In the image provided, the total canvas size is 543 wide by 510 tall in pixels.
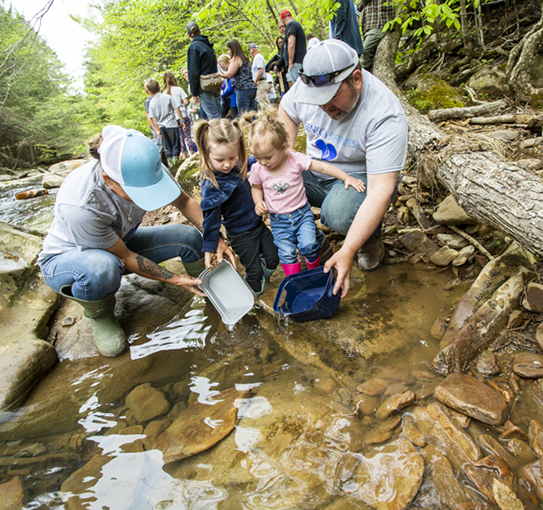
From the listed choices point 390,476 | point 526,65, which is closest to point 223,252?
point 390,476

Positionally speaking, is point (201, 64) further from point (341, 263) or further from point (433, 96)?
point (341, 263)

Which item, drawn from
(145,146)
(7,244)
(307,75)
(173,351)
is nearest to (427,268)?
(307,75)

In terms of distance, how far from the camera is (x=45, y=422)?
1.85m

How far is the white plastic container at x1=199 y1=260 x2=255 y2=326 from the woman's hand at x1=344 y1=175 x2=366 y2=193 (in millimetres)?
908

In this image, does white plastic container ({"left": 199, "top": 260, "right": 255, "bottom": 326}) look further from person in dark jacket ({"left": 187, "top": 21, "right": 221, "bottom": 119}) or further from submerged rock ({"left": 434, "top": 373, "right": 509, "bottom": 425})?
person in dark jacket ({"left": 187, "top": 21, "right": 221, "bottom": 119})

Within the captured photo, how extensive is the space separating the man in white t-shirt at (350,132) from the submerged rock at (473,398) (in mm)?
660

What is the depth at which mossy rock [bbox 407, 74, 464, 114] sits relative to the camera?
4.48 meters

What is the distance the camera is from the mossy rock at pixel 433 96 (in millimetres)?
4477

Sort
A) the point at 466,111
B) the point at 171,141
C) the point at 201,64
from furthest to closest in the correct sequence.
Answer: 1. the point at 171,141
2. the point at 201,64
3. the point at 466,111

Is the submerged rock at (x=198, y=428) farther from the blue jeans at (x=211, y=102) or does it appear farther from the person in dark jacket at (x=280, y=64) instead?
the person in dark jacket at (x=280, y=64)

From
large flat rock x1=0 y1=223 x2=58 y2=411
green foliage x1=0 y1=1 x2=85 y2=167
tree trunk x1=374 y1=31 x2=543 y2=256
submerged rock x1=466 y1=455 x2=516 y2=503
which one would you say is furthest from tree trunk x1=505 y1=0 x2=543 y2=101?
green foliage x1=0 y1=1 x2=85 y2=167

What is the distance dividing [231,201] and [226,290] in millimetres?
606

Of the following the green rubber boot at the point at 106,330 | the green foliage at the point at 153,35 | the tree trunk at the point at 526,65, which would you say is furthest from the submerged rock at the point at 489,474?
the green foliage at the point at 153,35

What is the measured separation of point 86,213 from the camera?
196cm
